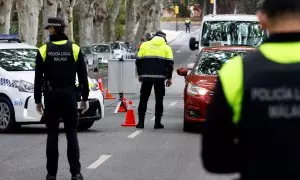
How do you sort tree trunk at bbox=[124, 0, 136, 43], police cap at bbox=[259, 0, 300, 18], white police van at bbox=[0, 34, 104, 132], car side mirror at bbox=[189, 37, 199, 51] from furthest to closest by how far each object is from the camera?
1. tree trunk at bbox=[124, 0, 136, 43]
2. car side mirror at bbox=[189, 37, 199, 51]
3. white police van at bbox=[0, 34, 104, 132]
4. police cap at bbox=[259, 0, 300, 18]

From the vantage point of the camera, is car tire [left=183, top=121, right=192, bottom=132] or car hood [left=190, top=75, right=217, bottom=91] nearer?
car hood [left=190, top=75, right=217, bottom=91]

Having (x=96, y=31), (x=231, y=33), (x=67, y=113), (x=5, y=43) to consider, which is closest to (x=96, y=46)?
(x=96, y=31)

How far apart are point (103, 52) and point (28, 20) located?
17.0 m

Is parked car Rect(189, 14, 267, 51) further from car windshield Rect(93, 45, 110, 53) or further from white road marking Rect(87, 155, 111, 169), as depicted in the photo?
car windshield Rect(93, 45, 110, 53)

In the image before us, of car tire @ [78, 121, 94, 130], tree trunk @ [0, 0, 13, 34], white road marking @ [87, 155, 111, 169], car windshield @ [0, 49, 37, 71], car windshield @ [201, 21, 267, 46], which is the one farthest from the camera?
tree trunk @ [0, 0, 13, 34]

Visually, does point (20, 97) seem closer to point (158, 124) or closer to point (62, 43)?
point (158, 124)

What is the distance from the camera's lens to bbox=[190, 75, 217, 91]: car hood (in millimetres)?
15352

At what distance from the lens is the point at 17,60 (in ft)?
53.4

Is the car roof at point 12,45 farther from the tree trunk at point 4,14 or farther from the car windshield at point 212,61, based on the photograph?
the tree trunk at point 4,14

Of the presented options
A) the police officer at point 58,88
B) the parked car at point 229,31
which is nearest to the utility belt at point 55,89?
the police officer at point 58,88

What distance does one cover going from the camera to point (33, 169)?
11.2 meters

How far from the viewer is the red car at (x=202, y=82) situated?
50.1ft

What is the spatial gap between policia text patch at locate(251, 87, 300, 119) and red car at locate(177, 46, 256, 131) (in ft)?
36.7

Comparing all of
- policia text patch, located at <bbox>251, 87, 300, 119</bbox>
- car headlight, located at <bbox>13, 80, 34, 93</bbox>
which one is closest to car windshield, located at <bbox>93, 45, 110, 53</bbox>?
car headlight, located at <bbox>13, 80, 34, 93</bbox>
